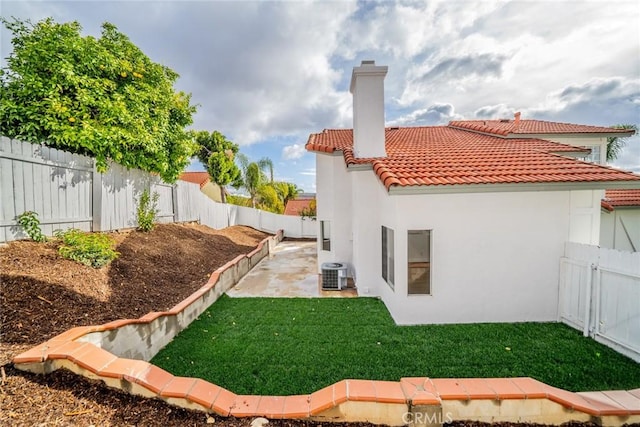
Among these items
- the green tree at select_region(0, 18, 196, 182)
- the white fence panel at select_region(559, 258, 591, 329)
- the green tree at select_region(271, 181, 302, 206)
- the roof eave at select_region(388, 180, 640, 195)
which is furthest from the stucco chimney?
the green tree at select_region(271, 181, 302, 206)

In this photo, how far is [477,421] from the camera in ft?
9.06

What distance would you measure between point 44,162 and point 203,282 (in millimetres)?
4689

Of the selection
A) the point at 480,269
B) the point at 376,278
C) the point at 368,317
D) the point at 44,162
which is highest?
the point at 44,162

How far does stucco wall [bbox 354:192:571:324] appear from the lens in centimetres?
608

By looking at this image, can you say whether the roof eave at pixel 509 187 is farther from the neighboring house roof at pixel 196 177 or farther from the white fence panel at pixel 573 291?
the neighboring house roof at pixel 196 177

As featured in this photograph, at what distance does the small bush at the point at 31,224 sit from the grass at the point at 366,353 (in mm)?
3789

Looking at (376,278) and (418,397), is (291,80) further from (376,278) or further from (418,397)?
(418,397)

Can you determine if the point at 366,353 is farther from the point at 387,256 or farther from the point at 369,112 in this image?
the point at 369,112

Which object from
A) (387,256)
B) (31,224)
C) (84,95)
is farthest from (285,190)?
(31,224)

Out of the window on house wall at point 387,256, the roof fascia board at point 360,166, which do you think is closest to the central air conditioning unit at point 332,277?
the window on house wall at point 387,256

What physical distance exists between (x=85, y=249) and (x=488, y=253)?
9.12 metres

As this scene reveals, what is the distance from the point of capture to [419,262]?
6215 millimetres

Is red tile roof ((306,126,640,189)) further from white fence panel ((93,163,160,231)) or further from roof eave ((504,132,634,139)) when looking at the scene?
white fence panel ((93,163,160,231))

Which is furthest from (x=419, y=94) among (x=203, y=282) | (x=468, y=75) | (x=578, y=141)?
(x=203, y=282)
